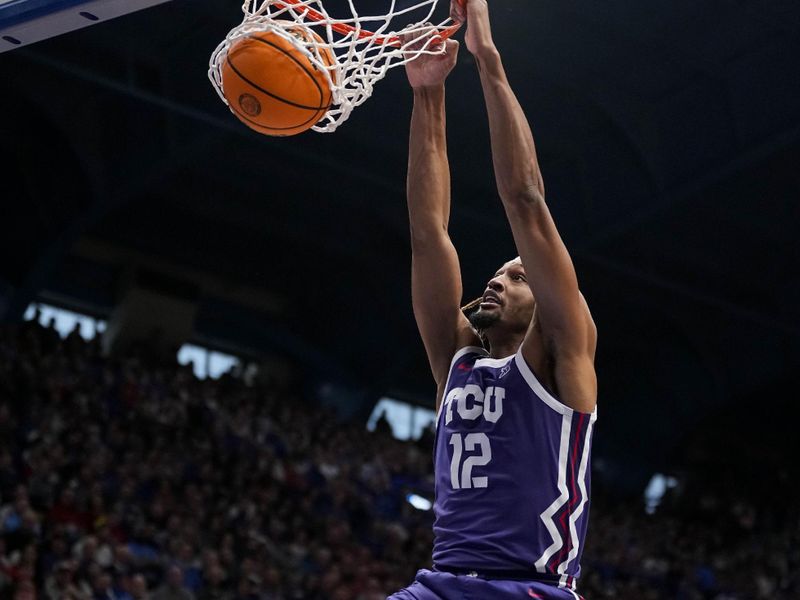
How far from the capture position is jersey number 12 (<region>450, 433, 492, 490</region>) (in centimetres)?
361

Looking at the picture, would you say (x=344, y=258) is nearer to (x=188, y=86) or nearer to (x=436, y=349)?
(x=188, y=86)

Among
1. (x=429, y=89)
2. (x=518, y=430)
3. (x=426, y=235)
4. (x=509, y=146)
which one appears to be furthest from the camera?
(x=429, y=89)

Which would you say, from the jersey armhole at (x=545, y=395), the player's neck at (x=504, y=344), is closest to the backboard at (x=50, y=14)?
the player's neck at (x=504, y=344)

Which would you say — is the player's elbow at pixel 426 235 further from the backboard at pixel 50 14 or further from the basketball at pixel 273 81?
the backboard at pixel 50 14

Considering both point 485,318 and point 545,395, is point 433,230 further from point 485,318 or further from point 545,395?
point 545,395

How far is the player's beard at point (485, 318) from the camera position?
384cm

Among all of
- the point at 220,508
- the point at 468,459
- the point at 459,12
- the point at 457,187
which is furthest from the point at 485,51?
the point at 457,187

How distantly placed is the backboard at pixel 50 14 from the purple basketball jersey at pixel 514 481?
5.81 feet

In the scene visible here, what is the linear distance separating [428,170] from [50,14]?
57.1 inches

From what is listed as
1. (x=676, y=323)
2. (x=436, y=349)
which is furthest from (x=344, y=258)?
(x=436, y=349)

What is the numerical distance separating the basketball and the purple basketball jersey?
1148mm

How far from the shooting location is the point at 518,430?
3.60 m

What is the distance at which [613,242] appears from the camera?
1842cm

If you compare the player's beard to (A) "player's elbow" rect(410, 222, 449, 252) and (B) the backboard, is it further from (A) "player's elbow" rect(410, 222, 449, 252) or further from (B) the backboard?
(B) the backboard
